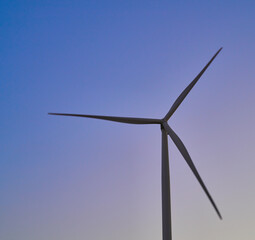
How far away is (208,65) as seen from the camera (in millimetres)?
24375

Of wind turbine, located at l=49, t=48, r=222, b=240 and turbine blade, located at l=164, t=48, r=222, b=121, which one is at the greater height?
turbine blade, located at l=164, t=48, r=222, b=121

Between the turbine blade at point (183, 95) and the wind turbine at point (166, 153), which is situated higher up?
the turbine blade at point (183, 95)

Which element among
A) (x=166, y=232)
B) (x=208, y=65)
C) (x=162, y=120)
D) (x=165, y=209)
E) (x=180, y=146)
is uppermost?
(x=208, y=65)

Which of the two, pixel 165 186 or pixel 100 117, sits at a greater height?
pixel 100 117

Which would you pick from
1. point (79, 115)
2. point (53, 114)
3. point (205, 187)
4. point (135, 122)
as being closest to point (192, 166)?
point (205, 187)

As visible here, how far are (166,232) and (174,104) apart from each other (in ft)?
29.5

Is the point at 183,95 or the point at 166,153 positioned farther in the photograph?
the point at 183,95

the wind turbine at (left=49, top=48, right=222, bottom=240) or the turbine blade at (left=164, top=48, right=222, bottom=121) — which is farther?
the turbine blade at (left=164, top=48, right=222, bottom=121)

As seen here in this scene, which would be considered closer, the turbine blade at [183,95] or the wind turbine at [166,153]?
the wind turbine at [166,153]

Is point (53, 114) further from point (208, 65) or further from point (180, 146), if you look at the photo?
point (208, 65)

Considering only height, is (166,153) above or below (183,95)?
below

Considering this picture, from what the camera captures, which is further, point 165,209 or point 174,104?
point 174,104

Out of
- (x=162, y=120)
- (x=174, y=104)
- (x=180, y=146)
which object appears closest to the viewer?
(x=180, y=146)

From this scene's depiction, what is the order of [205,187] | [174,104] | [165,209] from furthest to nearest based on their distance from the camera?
[174,104] → [165,209] → [205,187]
